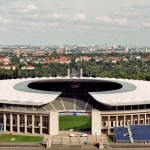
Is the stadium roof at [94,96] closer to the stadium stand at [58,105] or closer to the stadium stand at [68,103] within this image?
the stadium stand at [58,105]

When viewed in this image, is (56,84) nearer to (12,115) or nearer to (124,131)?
(12,115)

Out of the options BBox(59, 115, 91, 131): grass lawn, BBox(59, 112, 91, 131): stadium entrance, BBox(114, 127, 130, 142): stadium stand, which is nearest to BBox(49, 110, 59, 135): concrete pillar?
BBox(59, 112, 91, 131): stadium entrance

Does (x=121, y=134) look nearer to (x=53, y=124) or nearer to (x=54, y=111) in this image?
(x=53, y=124)

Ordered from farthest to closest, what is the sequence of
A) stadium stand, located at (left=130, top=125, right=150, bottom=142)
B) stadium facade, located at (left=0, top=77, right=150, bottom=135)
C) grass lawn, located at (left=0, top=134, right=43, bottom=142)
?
1. stadium facade, located at (left=0, top=77, right=150, bottom=135)
2. grass lawn, located at (left=0, top=134, right=43, bottom=142)
3. stadium stand, located at (left=130, top=125, right=150, bottom=142)

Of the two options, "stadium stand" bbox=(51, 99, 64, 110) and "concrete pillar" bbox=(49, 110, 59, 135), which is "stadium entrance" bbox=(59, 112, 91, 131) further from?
"concrete pillar" bbox=(49, 110, 59, 135)

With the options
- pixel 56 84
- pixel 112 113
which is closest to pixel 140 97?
pixel 112 113

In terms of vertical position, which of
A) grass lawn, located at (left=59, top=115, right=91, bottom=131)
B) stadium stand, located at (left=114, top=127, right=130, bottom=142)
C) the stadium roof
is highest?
the stadium roof

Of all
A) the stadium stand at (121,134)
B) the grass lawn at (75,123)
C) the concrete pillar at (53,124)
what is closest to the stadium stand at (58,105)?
the grass lawn at (75,123)
